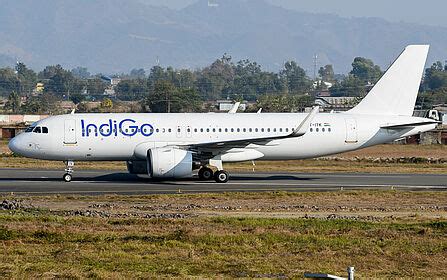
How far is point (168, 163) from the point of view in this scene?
44844mm

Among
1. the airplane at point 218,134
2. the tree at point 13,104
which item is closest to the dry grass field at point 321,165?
the airplane at point 218,134

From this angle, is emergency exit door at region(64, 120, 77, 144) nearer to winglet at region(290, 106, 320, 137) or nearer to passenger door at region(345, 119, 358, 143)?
winglet at region(290, 106, 320, 137)

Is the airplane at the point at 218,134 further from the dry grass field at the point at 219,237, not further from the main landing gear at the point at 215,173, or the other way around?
the dry grass field at the point at 219,237

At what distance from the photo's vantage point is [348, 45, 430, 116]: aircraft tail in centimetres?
5006

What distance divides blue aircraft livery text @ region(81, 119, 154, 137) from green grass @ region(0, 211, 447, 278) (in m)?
15.2

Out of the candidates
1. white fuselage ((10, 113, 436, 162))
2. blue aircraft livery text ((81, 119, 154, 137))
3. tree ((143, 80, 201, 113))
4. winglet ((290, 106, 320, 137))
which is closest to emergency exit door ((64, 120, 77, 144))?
white fuselage ((10, 113, 436, 162))

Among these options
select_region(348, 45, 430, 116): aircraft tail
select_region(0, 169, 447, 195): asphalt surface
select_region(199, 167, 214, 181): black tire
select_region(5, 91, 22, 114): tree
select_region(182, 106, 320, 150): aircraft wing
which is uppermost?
select_region(5, 91, 22, 114): tree

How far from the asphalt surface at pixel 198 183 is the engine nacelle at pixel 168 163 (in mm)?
564

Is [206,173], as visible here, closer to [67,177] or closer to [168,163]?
[168,163]

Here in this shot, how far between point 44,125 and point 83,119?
1926 millimetres

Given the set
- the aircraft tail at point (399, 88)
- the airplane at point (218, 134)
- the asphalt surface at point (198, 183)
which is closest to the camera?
the asphalt surface at point (198, 183)

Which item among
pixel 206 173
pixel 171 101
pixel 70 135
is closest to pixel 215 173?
pixel 206 173

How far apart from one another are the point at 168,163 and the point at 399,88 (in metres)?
13.5

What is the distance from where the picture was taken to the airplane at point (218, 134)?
46.4 m
